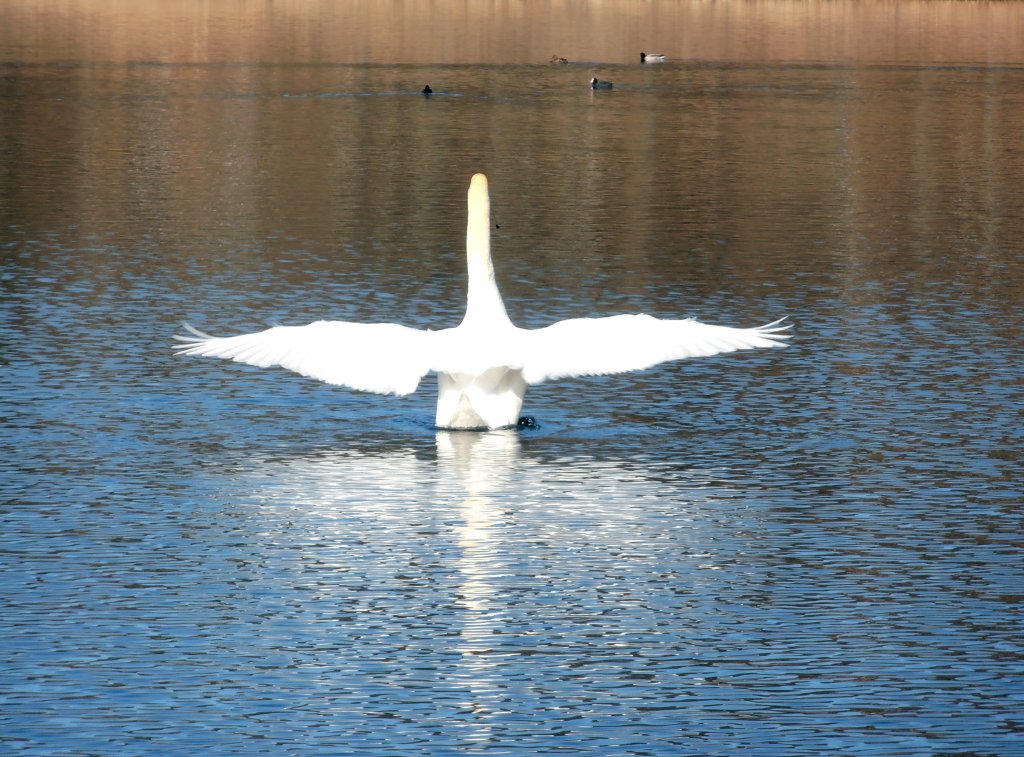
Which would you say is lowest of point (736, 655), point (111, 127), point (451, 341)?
point (736, 655)

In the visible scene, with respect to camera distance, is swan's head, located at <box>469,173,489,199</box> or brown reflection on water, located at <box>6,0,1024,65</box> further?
brown reflection on water, located at <box>6,0,1024,65</box>

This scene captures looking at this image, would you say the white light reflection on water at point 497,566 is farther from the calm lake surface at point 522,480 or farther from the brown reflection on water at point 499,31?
the brown reflection on water at point 499,31

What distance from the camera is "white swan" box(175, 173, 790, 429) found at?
15625mm

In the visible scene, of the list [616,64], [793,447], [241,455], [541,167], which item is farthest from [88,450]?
[616,64]

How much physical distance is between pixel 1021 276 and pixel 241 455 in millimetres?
13076

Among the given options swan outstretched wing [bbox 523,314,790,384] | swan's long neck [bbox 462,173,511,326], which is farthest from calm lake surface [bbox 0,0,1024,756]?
swan's long neck [bbox 462,173,511,326]

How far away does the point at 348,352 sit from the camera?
1592 cm

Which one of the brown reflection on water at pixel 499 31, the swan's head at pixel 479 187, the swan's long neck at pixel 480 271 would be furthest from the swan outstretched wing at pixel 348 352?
the brown reflection on water at pixel 499 31

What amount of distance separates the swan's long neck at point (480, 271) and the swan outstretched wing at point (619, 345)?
46 centimetres

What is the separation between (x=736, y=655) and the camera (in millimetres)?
11047

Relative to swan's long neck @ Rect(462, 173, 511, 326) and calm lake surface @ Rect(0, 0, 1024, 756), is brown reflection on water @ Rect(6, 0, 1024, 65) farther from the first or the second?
swan's long neck @ Rect(462, 173, 511, 326)

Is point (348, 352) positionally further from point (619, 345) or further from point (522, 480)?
point (619, 345)

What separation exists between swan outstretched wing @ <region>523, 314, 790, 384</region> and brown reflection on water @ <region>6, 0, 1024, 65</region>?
5715cm

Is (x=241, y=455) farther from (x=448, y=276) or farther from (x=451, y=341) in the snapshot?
(x=448, y=276)
